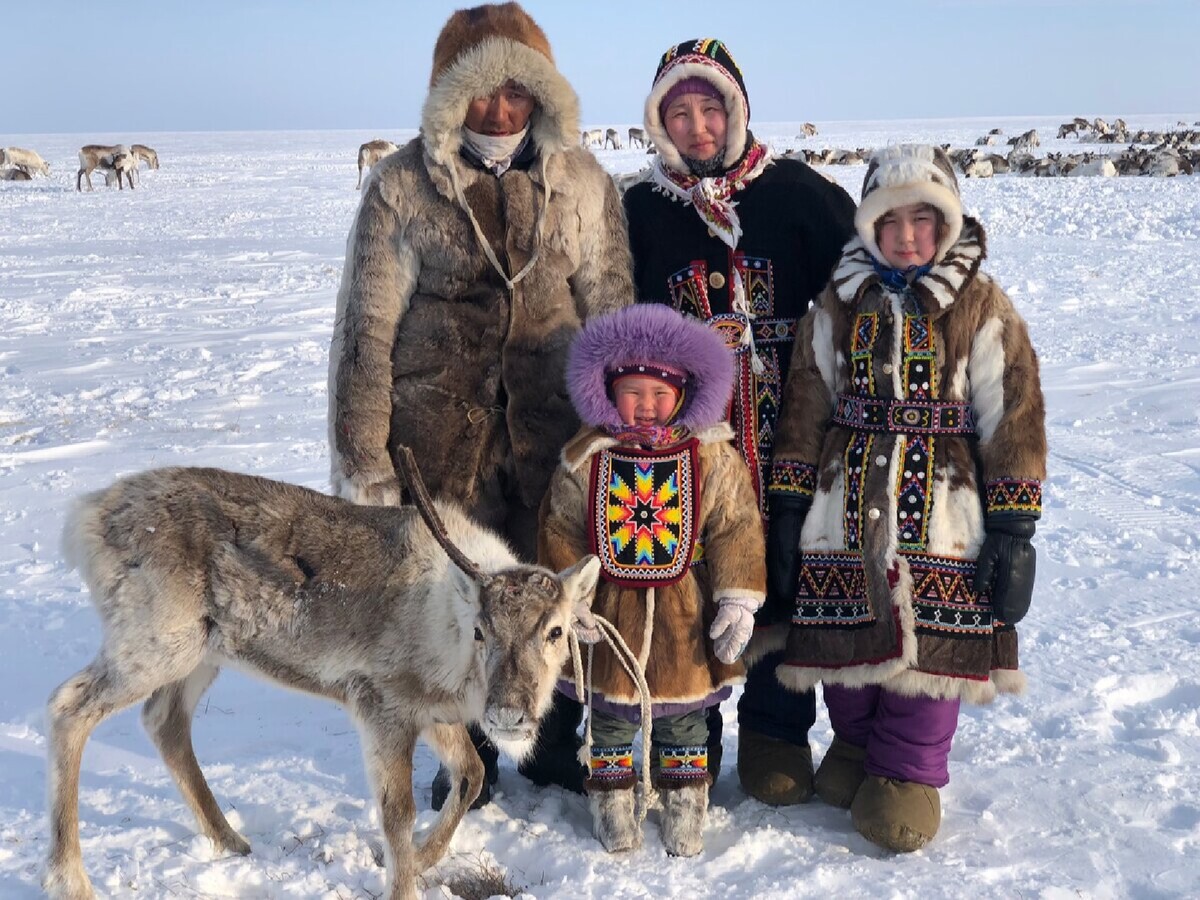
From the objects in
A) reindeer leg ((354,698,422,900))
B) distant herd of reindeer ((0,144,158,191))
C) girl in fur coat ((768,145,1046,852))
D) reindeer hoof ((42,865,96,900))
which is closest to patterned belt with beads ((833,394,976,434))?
girl in fur coat ((768,145,1046,852))

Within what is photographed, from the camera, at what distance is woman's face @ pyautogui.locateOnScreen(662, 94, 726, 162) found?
335 cm

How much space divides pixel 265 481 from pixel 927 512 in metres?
2.08

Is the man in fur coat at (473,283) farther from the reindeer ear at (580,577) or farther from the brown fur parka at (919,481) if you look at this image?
the brown fur parka at (919,481)

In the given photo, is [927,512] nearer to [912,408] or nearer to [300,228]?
[912,408]

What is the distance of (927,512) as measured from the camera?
10.2 feet

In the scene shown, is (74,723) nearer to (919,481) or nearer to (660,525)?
(660,525)

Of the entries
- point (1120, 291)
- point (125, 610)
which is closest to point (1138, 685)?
point (125, 610)

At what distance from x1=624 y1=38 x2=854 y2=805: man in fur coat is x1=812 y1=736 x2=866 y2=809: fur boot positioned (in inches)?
2.2

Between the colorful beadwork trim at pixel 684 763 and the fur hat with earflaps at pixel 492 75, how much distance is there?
2001mm

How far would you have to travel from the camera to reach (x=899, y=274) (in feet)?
10.5

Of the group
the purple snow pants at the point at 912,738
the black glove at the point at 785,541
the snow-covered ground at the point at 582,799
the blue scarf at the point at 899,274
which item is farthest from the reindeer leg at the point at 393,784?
the blue scarf at the point at 899,274

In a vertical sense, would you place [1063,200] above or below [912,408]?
above

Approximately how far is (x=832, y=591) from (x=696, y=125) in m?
1.56

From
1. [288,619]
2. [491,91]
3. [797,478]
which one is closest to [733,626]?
[797,478]
